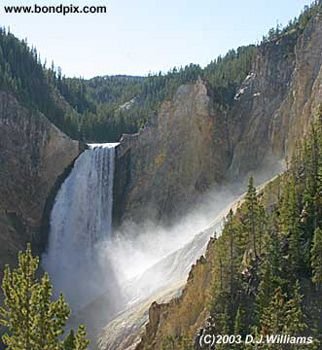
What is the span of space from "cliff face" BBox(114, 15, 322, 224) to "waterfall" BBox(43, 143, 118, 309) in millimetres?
1473

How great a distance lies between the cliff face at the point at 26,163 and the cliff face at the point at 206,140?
21.9 feet

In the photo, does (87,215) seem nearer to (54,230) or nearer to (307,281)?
(54,230)

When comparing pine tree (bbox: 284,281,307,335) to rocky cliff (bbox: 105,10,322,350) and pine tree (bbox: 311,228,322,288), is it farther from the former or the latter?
rocky cliff (bbox: 105,10,322,350)

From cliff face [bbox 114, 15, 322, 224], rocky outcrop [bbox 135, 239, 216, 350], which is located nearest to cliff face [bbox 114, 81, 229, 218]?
cliff face [bbox 114, 15, 322, 224]

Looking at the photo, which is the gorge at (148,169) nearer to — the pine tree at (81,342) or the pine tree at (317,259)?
the pine tree at (317,259)

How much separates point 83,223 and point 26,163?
8317mm

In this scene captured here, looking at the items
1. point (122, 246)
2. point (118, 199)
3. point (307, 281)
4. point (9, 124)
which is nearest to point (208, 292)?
point (307, 281)

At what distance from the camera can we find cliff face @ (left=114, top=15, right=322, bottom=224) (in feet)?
185

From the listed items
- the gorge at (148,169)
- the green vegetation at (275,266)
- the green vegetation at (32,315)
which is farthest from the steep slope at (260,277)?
the gorge at (148,169)

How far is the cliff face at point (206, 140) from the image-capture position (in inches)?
2221

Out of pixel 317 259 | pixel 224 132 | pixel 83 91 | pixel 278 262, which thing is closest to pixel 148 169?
pixel 224 132

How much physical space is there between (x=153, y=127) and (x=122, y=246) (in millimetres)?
12872

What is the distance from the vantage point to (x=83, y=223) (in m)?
62.9

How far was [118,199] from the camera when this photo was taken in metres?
63.9
